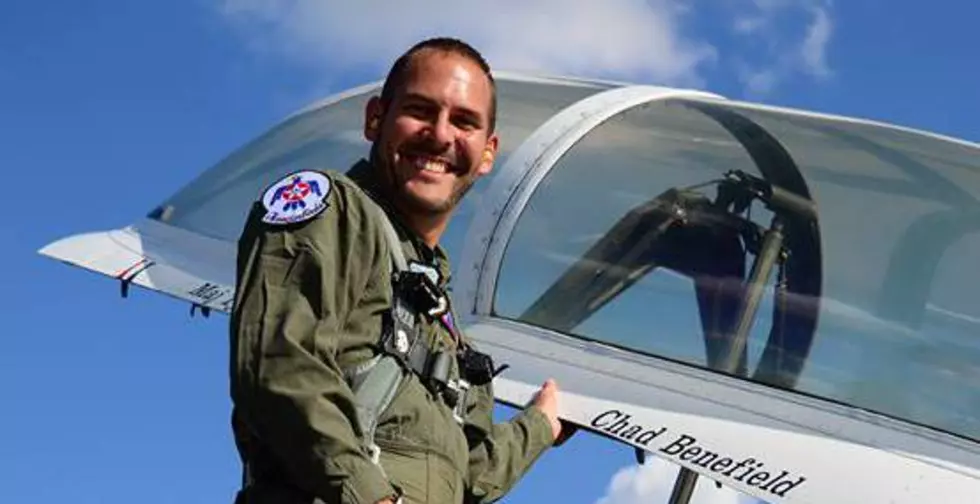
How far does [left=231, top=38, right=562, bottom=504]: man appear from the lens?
279 centimetres

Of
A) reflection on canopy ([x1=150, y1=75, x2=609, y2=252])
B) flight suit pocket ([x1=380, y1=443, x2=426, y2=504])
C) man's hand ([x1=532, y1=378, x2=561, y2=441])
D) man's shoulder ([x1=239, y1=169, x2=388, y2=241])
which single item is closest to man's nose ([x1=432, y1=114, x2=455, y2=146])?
man's shoulder ([x1=239, y1=169, x2=388, y2=241])

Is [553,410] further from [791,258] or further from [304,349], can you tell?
[304,349]

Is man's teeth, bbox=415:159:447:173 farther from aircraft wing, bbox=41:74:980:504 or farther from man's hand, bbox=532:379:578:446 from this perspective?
aircraft wing, bbox=41:74:980:504

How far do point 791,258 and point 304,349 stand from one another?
A: 285cm

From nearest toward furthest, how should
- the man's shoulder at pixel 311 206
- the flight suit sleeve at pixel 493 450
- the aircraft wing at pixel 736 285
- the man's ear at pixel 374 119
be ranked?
the man's shoulder at pixel 311 206
the man's ear at pixel 374 119
the flight suit sleeve at pixel 493 450
the aircraft wing at pixel 736 285

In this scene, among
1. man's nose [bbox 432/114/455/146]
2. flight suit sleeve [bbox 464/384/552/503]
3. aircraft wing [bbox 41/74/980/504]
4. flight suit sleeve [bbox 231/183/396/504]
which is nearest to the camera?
flight suit sleeve [bbox 231/183/396/504]

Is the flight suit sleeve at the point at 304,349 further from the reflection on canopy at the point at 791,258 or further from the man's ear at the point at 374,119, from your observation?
the reflection on canopy at the point at 791,258

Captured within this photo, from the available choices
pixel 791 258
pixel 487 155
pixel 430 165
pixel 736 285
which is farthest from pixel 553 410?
pixel 430 165

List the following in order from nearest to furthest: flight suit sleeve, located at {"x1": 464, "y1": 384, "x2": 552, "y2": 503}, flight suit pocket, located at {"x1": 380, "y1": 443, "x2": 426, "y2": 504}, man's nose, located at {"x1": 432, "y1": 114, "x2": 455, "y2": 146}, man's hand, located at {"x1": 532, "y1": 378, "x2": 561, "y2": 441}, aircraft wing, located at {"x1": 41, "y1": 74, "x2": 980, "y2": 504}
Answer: flight suit pocket, located at {"x1": 380, "y1": 443, "x2": 426, "y2": 504}, man's nose, located at {"x1": 432, "y1": 114, "x2": 455, "y2": 146}, flight suit sleeve, located at {"x1": 464, "y1": 384, "x2": 552, "y2": 503}, aircraft wing, located at {"x1": 41, "y1": 74, "x2": 980, "y2": 504}, man's hand, located at {"x1": 532, "y1": 378, "x2": 561, "y2": 441}

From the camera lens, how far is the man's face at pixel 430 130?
3.29 metres

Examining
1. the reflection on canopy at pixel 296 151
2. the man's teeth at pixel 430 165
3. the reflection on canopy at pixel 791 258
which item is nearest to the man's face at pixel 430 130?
the man's teeth at pixel 430 165

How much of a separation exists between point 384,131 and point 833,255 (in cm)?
238

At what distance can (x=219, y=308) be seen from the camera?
609 cm

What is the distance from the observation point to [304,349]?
281cm
